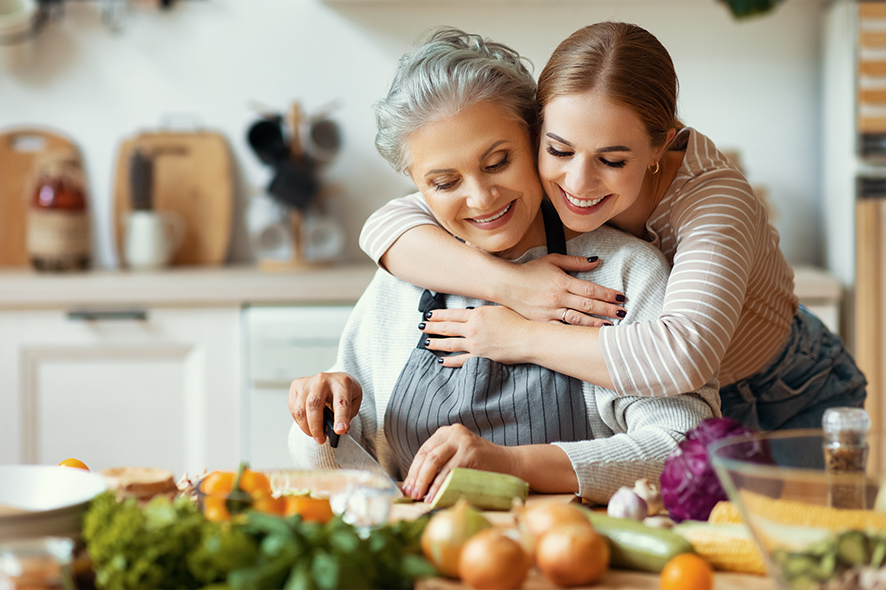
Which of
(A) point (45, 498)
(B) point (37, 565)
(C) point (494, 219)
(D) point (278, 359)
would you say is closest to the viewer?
(B) point (37, 565)

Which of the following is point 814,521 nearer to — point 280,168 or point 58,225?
point 280,168

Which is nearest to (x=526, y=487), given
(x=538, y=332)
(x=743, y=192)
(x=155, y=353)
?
(x=538, y=332)

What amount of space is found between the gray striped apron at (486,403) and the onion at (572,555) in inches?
17.3

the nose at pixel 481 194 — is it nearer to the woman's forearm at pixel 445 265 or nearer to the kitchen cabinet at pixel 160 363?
the woman's forearm at pixel 445 265

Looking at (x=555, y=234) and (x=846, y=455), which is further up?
(x=555, y=234)

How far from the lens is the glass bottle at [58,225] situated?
2.70m

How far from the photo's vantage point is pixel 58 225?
2.70 meters

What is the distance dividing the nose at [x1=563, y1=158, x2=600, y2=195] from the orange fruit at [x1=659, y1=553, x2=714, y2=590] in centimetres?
53

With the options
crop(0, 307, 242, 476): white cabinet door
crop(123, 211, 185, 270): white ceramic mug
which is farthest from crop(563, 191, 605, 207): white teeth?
crop(123, 211, 185, 270): white ceramic mug

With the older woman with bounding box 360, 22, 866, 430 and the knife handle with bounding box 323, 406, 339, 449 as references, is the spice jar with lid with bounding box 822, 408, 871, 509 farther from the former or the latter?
the knife handle with bounding box 323, 406, 339, 449

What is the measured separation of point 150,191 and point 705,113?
1872 millimetres

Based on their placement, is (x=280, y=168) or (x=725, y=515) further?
(x=280, y=168)

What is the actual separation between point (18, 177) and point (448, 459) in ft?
→ 8.12

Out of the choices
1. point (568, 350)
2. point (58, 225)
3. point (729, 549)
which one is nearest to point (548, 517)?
point (729, 549)
